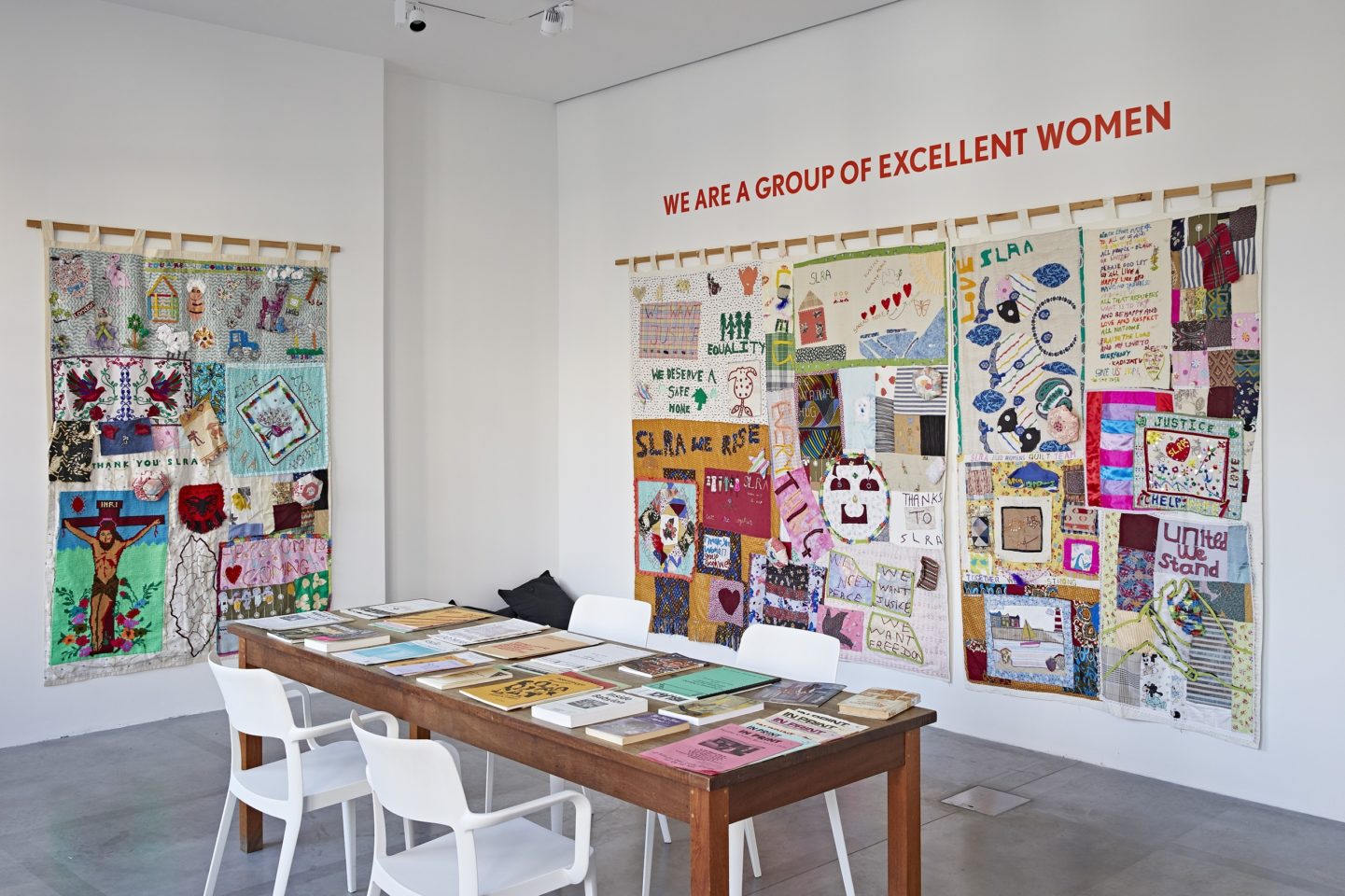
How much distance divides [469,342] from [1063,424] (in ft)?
12.7

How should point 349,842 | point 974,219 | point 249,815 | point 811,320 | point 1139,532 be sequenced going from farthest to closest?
point 811,320 < point 974,219 < point 1139,532 < point 249,815 < point 349,842

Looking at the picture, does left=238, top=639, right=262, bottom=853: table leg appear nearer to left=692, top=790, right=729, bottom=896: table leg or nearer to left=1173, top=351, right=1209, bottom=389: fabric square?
left=692, top=790, right=729, bottom=896: table leg

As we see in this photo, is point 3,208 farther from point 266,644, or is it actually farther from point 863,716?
point 863,716

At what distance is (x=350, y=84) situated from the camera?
6.31 m

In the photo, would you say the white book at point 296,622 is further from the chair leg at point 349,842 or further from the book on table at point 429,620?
the chair leg at point 349,842

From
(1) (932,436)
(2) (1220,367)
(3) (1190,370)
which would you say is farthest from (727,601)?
(2) (1220,367)

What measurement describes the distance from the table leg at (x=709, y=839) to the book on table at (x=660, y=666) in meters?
0.88

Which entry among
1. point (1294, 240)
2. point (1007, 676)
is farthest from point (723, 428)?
point (1294, 240)

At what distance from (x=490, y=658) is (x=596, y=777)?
0.94 metres

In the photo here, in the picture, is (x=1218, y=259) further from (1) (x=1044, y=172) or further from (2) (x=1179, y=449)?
(1) (x=1044, y=172)

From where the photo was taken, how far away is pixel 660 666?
3.36 meters

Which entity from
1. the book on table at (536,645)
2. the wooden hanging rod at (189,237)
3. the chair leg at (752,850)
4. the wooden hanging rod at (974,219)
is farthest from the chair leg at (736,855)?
the wooden hanging rod at (189,237)

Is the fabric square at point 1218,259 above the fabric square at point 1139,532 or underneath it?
above

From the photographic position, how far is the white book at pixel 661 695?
296cm
